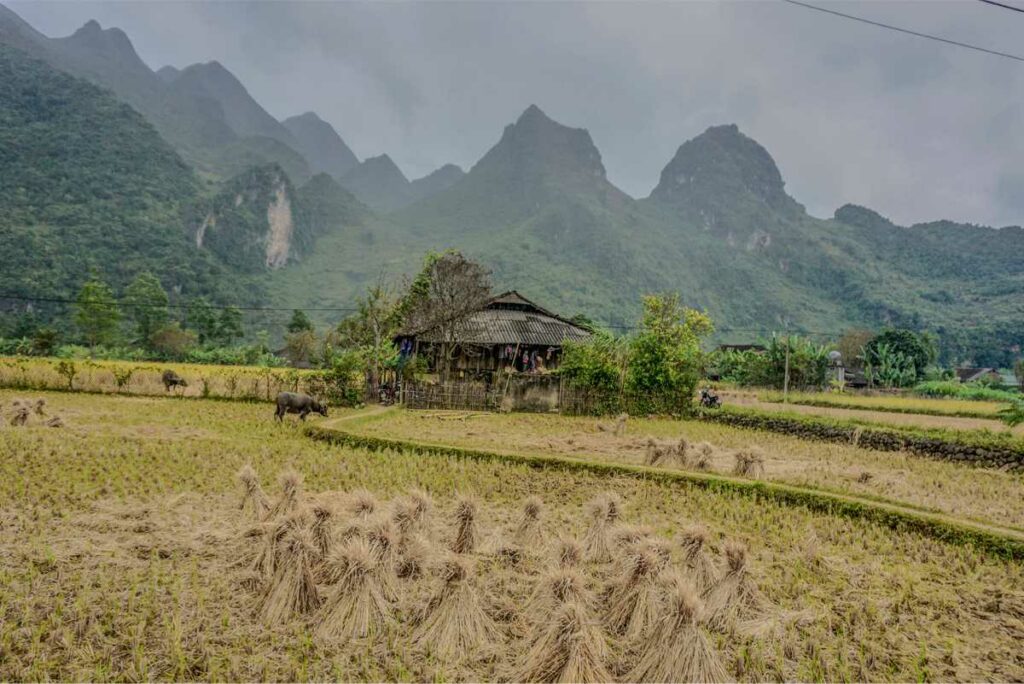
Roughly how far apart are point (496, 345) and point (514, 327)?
1.96m

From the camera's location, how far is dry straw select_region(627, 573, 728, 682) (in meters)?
3.61

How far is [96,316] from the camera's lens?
42656mm

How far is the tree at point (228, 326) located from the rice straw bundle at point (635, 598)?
55.9 metres

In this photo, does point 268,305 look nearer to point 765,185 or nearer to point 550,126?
point 550,126

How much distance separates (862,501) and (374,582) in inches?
299

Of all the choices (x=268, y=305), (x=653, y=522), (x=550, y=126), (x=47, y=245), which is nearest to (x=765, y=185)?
(x=550, y=126)

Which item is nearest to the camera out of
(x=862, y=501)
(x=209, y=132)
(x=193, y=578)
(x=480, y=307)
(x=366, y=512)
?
(x=193, y=578)

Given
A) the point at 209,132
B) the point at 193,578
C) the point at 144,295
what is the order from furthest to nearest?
the point at 209,132 → the point at 144,295 → the point at 193,578

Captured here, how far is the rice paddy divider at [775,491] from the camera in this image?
694cm

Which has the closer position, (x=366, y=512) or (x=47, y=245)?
(x=366, y=512)

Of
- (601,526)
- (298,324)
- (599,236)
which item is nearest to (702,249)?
(599,236)

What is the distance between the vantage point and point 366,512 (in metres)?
5.83

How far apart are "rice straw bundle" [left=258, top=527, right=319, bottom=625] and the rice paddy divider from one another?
6.33 meters

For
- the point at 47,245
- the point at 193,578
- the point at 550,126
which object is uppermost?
the point at 550,126
